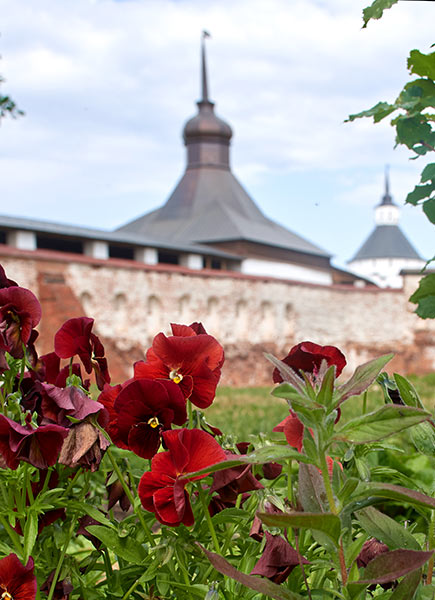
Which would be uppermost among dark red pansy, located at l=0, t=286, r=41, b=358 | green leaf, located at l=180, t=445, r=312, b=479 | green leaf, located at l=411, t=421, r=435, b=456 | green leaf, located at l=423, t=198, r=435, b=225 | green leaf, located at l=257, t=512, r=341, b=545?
green leaf, located at l=423, t=198, r=435, b=225

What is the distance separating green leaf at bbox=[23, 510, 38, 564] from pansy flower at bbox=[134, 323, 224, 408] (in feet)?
0.54

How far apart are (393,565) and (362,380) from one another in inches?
5.1

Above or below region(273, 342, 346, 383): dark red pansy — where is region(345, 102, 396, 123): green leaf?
above

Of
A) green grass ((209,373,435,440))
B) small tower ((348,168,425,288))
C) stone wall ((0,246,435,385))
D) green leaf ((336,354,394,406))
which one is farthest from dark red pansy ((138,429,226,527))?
small tower ((348,168,425,288))

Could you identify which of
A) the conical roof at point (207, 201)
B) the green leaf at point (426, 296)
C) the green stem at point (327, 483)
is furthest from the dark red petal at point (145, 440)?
the conical roof at point (207, 201)

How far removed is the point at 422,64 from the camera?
863 millimetres

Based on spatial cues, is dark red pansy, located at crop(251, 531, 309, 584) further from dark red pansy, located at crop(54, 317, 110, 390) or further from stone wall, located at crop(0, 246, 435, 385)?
stone wall, located at crop(0, 246, 435, 385)

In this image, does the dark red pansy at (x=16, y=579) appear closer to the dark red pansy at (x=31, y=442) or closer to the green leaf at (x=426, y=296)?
the dark red pansy at (x=31, y=442)

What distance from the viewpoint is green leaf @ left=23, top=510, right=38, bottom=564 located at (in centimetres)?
62

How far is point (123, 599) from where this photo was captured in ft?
2.10

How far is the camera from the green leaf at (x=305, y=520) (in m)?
0.43

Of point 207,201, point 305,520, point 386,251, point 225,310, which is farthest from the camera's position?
point 386,251

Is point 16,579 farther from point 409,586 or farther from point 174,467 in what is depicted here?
point 409,586

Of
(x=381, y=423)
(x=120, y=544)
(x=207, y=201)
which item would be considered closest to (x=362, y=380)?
(x=381, y=423)
